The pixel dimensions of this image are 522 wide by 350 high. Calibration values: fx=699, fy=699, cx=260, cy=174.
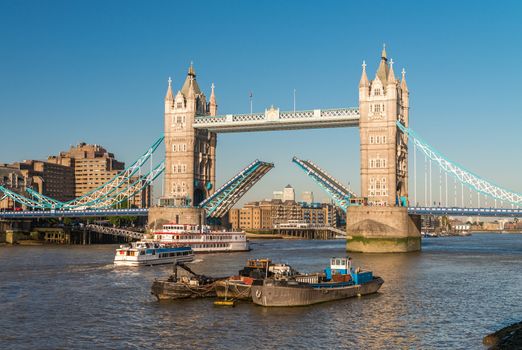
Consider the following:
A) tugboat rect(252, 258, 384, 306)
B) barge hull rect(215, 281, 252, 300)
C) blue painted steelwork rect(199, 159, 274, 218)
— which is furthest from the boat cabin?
blue painted steelwork rect(199, 159, 274, 218)

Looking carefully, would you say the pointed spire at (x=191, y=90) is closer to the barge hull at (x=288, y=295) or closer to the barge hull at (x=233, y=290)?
the barge hull at (x=233, y=290)

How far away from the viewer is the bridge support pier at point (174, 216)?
94000 millimetres

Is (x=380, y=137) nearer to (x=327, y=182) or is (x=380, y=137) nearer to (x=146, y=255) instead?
(x=327, y=182)

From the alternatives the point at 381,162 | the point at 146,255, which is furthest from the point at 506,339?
the point at 381,162

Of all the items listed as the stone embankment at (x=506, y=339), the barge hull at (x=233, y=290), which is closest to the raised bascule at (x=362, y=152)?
the barge hull at (x=233, y=290)

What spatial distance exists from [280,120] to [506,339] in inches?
2622

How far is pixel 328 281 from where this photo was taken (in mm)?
40750

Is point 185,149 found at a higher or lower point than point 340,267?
higher

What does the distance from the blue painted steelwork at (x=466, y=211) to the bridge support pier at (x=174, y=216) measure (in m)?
28.5

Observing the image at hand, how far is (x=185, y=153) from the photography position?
323ft

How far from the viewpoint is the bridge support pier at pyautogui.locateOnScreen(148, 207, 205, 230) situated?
9400cm

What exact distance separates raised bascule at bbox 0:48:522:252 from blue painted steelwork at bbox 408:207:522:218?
0.12m

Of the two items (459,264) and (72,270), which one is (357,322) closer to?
(72,270)

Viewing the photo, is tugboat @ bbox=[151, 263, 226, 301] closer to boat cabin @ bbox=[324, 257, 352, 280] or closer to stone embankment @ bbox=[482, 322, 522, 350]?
boat cabin @ bbox=[324, 257, 352, 280]
